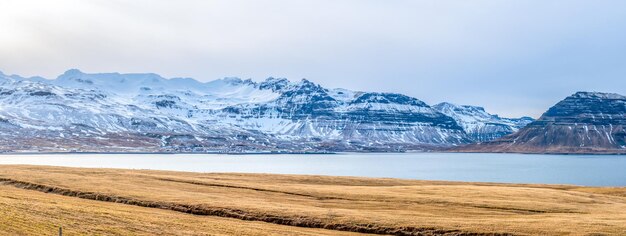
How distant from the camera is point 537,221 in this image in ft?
177

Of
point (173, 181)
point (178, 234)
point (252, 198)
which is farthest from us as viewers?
point (173, 181)

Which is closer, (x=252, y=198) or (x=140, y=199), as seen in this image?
(x=140, y=199)

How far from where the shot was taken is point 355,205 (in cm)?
6925

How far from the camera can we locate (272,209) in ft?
194

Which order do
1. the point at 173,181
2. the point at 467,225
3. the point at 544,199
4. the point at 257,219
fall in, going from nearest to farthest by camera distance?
the point at 467,225 < the point at 257,219 < the point at 544,199 < the point at 173,181

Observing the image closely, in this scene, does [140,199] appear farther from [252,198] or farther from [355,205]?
[355,205]

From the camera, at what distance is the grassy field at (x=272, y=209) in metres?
44.6

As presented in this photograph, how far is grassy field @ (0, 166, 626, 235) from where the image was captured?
1757 inches

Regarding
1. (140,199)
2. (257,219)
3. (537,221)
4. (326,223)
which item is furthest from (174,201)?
→ (537,221)

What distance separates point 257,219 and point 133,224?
14.7 metres

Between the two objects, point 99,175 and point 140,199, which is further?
point 99,175

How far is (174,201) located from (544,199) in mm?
43535

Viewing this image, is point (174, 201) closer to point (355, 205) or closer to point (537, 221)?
point (355, 205)

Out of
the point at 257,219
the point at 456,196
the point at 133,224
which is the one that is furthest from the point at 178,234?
the point at 456,196
